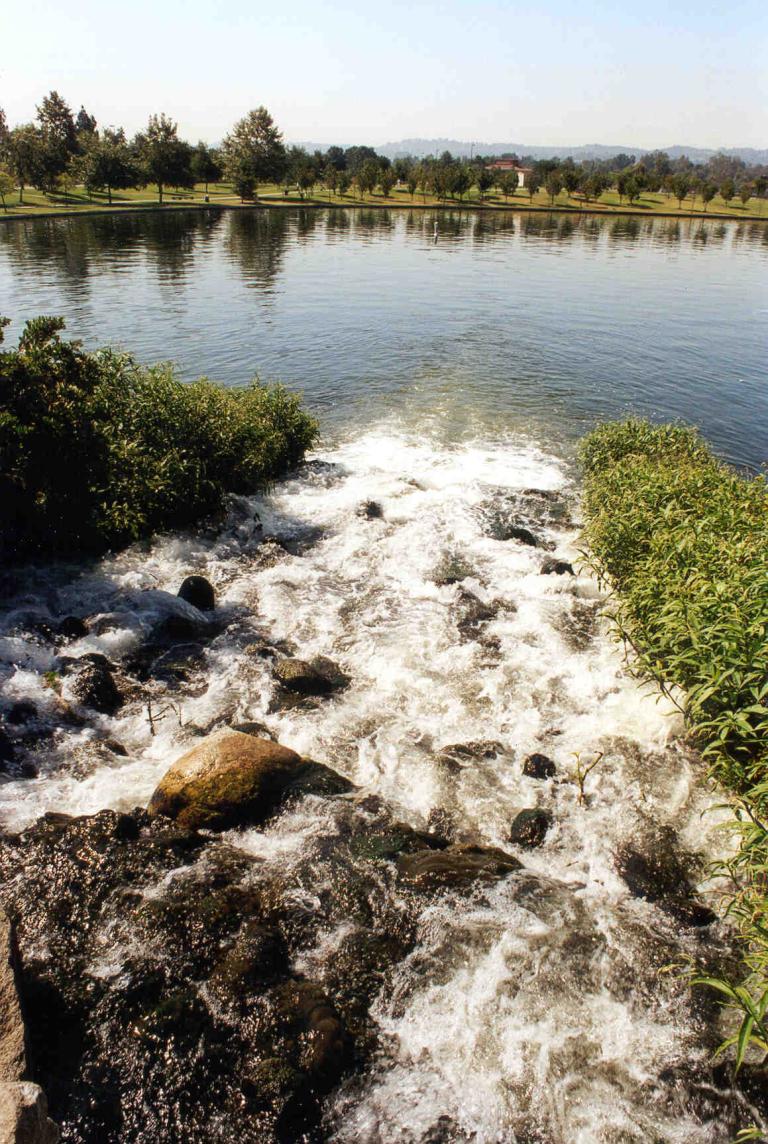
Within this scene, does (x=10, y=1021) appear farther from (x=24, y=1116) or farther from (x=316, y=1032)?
(x=316, y=1032)

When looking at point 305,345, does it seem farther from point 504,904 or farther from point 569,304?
point 504,904

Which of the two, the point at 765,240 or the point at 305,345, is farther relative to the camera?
the point at 765,240

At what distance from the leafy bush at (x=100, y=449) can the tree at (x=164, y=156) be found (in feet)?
398

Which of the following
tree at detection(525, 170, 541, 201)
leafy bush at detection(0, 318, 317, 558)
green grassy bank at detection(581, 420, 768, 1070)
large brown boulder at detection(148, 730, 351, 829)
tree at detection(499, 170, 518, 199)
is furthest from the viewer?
tree at detection(525, 170, 541, 201)

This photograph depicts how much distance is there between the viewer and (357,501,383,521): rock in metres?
21.8

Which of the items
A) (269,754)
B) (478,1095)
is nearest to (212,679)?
(269,754)

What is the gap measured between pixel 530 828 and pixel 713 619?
4990 millimetres

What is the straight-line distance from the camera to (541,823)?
34.0ft

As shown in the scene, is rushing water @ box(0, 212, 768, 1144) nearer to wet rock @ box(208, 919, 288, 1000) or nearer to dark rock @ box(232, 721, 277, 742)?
wet rock @ box(208, 919, 288, 1000)

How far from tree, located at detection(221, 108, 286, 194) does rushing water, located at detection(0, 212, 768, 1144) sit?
374 feet

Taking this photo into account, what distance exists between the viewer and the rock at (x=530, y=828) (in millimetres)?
10133

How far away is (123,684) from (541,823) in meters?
9.11

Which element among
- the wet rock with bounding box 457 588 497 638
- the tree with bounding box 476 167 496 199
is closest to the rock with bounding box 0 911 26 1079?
the wet rock with bounding box 457 588 497 638

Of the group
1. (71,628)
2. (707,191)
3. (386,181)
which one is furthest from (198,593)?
(707,191)
